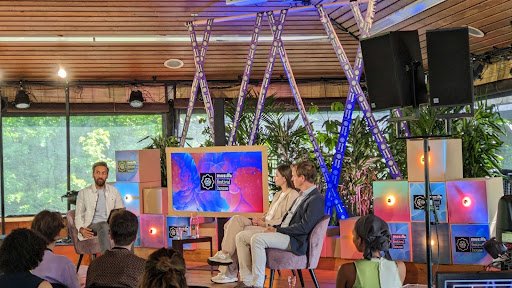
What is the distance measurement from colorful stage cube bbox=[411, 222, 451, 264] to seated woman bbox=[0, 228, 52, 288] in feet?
15.9

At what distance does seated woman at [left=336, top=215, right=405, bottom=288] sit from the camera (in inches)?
152

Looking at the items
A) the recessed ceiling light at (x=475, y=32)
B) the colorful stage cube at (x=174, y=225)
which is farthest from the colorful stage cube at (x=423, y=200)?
the colorful stage cube at (x=174, y=225)

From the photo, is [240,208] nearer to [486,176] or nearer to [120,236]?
[486,176]

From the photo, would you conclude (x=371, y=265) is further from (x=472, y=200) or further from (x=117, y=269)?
(x=472, y=200)

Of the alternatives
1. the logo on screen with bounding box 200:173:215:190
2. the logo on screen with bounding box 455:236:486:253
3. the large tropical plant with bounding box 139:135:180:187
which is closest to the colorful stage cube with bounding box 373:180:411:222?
the logo on screen with bounding box 455:236:486:253

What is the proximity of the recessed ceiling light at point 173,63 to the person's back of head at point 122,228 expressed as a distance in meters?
7.58

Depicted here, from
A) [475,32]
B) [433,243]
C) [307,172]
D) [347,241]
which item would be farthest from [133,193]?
[475,32]

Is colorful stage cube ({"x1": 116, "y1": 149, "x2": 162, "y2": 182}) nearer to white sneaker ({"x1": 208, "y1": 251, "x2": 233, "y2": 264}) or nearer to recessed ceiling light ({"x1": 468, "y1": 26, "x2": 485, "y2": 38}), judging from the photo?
white sneaker ({"x1": 208, "y1": 251, "x2": 233, "y2": 264})

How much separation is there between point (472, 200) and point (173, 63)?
5.92 metres

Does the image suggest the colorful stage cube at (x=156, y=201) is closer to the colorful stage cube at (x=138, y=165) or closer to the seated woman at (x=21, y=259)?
the colorful stage cube at (x=138, y=165)

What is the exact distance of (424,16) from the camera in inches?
399

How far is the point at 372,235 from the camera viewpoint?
4.02 meters

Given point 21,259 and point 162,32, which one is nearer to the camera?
point 21,259

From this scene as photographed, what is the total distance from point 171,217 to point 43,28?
3.16 metres
